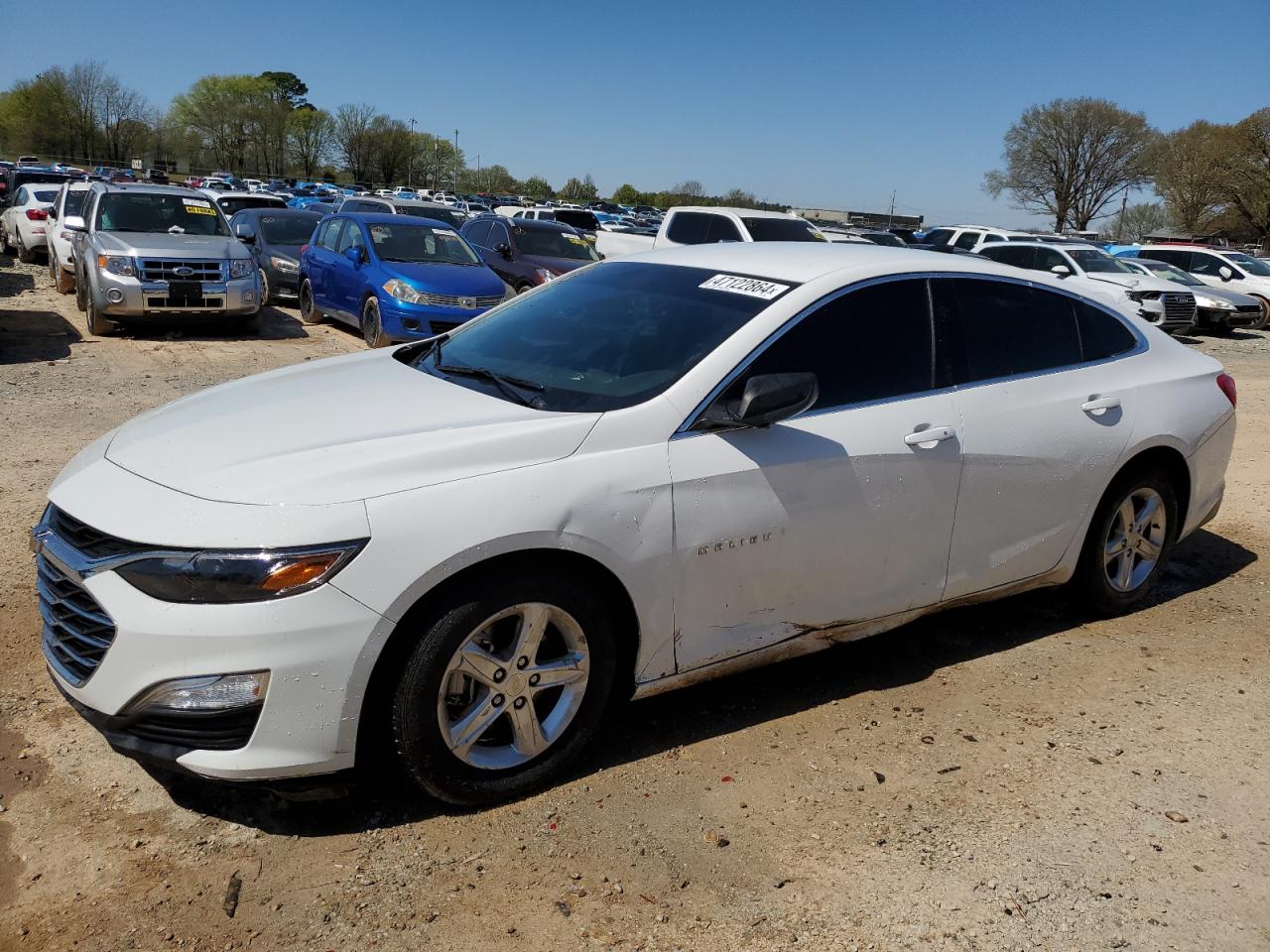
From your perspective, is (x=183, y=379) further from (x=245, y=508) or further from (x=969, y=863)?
(x=969, y=863)

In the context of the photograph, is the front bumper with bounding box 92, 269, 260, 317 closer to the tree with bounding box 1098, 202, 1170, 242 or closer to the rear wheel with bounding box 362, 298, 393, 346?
the rear wheel with bounding box 362, 298, 393, 346

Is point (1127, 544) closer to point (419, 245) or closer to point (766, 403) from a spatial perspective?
point (766, 403)

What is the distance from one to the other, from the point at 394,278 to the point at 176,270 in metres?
2.51

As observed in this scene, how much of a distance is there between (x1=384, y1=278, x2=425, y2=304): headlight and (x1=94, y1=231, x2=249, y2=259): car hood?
205 centimetres

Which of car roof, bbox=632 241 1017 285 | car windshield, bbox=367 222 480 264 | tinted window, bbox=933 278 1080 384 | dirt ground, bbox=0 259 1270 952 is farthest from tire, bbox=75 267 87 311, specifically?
tinted window, bbox=933 278 1080 384

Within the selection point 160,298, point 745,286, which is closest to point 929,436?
point 745,286

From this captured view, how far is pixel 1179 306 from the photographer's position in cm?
1809

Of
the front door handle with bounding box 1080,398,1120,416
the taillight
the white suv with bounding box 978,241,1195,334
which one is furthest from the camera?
the white suv with bounding box 978,241,1195,334

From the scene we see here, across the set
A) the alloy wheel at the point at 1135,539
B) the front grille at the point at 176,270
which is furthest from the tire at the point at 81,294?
the alloy wheel at the point at 1135,539

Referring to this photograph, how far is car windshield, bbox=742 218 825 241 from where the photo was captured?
14.3 meters

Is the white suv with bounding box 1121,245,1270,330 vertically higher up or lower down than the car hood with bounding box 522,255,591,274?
higher up

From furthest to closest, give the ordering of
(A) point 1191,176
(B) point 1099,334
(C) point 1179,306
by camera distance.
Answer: (A) point 1191,176
(C) point 1179,306
(B) point 1099,334

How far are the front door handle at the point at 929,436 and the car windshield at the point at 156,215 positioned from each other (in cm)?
1124

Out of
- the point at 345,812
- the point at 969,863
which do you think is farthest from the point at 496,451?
the point at 969,863
